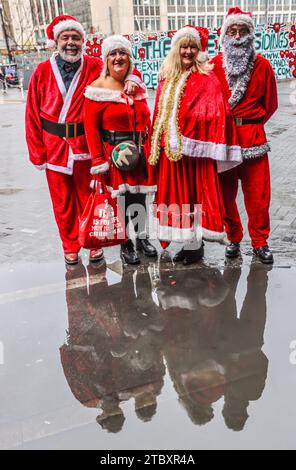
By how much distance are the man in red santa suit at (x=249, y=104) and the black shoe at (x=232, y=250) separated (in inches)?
8.3

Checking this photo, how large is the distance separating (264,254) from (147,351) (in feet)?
5.12

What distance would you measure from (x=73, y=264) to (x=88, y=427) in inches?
79.7

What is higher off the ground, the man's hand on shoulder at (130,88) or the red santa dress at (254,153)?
the man's hand on shoulder at (130,88)

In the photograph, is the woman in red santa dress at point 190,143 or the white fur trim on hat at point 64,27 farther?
the white fur trim on hat at point 64,27

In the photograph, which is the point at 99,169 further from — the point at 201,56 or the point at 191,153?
the point at 201,56

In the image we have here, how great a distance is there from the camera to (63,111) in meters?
3.73

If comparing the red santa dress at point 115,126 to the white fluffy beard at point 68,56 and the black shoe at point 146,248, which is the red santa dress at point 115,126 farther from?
the black shoe at point 146,248

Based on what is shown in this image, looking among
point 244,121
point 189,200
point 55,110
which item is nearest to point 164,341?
point 189,200

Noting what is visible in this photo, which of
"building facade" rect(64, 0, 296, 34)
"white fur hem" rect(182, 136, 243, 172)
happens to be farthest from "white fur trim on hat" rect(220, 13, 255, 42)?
"building facade" rect(64, 0, 296, 34)

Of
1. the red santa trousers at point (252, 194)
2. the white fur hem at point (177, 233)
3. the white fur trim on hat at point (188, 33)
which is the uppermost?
the white fur trim on hat at point (188, 33)

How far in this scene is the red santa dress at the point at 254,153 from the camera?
11.7 feet

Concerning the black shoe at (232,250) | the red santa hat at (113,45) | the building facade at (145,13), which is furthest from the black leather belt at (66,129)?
the building facade at (145,13)

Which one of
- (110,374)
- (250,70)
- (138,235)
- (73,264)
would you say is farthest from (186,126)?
(110,374)

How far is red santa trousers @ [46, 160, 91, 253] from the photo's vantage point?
398 centimetres
